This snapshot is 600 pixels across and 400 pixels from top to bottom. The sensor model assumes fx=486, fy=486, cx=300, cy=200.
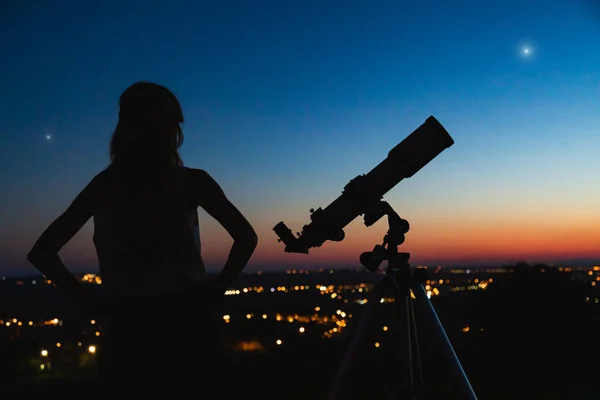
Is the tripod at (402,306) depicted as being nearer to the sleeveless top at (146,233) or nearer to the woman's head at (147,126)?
the sleeveless top at (146,233)

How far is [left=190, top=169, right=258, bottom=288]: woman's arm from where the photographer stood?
1670 millimetres

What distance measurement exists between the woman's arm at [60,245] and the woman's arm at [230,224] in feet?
1.33

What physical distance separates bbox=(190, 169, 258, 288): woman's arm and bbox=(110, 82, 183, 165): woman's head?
5.8 inches

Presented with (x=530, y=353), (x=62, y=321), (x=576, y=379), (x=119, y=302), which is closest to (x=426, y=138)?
(x=119, y=302)

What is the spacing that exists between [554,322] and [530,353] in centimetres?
214

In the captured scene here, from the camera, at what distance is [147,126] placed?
1.67 metres

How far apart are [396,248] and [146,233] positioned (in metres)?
2.01

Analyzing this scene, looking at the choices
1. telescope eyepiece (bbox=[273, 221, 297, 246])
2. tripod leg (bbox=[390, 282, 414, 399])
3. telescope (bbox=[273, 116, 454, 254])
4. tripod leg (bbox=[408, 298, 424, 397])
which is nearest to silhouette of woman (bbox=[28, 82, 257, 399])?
tripod leg (bbox=[390, 282, 414, 399])

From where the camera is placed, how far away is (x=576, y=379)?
A: 9.39m

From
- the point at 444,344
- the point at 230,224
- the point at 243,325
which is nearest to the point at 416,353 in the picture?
the point at 444,344

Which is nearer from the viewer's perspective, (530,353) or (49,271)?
(49,271)

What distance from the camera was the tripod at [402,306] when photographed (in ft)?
7.92

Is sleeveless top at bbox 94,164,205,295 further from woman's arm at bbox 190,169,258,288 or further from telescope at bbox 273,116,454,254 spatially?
telescope at bbox 273,116,454,254

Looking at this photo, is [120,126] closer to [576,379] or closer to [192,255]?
[192,255]
